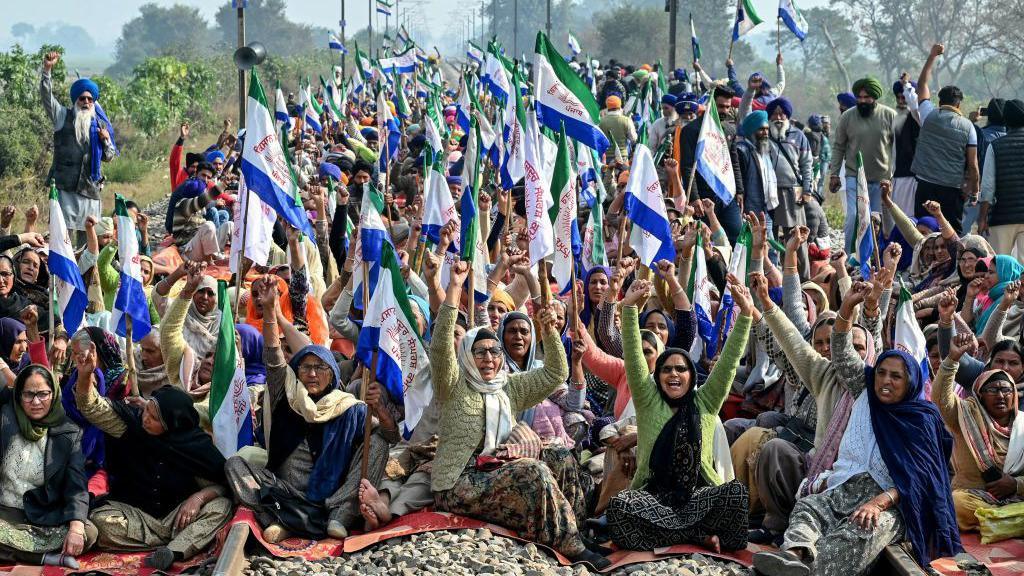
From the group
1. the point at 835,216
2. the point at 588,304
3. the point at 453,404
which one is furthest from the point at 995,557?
the point at 835,216

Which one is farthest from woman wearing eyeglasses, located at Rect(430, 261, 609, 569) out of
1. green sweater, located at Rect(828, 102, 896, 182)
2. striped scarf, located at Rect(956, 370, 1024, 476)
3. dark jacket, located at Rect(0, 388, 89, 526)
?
green sweater, located at Rect(828, 102, 896, 182)

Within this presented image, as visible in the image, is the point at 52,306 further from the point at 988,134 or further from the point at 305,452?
the point at 988,134

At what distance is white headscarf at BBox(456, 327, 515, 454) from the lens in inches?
279

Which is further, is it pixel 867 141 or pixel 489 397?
pixel 867 141

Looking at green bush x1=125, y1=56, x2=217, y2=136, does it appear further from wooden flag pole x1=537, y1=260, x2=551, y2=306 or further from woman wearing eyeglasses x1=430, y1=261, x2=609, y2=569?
woman wearing eyeglasses x1=430, y1=261, x2=609, y2=569

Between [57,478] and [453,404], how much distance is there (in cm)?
192

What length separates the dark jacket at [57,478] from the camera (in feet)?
22.5

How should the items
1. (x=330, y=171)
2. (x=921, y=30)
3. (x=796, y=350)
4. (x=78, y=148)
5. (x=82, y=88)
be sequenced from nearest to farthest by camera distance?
(x=796, y=350), (x=78, y=148), (x=82, y=88), (x=330, y=171), (x=921, y=30)

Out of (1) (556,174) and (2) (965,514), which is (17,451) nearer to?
(1) (556,174)

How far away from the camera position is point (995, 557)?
6.71m

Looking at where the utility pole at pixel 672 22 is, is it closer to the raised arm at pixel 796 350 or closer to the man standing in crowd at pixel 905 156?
the man standing in crowd at pixel 905 156

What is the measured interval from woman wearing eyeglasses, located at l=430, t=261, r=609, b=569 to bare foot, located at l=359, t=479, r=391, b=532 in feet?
0.88

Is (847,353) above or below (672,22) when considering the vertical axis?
below

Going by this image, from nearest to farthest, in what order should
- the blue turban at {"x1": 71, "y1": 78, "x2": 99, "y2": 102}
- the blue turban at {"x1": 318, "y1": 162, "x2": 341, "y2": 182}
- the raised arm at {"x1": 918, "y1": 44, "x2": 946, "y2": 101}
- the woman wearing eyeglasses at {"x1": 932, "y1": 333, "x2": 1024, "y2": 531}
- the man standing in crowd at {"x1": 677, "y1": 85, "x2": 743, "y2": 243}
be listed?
the woman wearing eyeglasses at {"x1": 932, "y1": 333, "x2": 1024, "y2": 531}
the raised arm at {"x1": 918, "y1": 44, "x2": 946, "y2": 101}
the man standing in crowd at {"x1": 677, "y1": 85, "x2": 743, "y2": 243}
the blue turban at {"x1": 71, "y1": 78, "x2": 99, "y2": 102}
the blue turban at {"x1": 318, "y1": 162, "x2": 341, "y2": 182}
